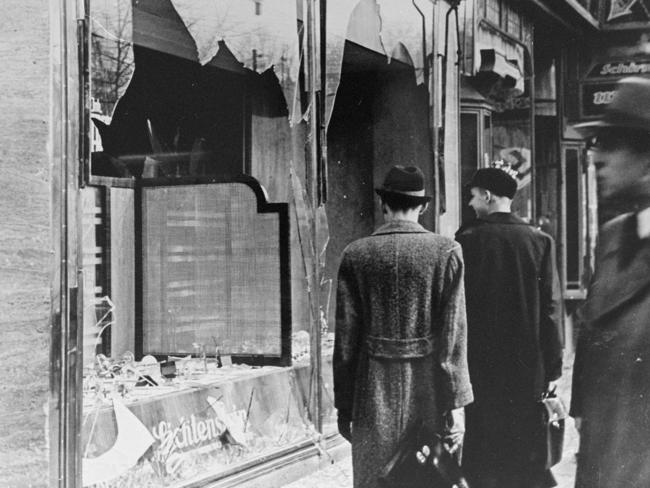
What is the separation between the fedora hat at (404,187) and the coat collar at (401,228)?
16 cm

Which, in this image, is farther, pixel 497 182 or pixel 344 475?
pixel 497 182

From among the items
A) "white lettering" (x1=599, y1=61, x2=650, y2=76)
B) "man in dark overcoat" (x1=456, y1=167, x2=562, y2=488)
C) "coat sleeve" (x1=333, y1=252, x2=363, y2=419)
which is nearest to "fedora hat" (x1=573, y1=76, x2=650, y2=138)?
A: "white lettering" (x1=599, y1=61, x2=650, y2=76)

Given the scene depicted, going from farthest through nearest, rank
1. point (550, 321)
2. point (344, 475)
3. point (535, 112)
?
point (535, 112), point (344, 475), point (550, 321)

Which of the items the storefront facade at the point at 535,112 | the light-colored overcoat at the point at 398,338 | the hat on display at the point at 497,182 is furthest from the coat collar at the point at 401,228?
the storefront facade at the point at 535,112

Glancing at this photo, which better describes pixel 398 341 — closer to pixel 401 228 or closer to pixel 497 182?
pixel 401 228

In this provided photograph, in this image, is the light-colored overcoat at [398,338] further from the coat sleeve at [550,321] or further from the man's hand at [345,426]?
the coat sleeve at [550,321]

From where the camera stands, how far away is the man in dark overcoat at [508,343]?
563 centimetres

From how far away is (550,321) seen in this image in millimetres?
5578

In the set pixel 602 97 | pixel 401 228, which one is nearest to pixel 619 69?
pixel 602 97

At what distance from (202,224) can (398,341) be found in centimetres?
169

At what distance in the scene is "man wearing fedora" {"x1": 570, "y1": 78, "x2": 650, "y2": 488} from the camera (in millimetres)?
4027

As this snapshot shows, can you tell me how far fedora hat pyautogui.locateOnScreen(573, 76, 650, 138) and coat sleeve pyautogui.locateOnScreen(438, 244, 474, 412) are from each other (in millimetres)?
1123

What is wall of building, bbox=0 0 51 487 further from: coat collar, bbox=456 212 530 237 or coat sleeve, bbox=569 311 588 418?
coat collar, bbox=456 212 530 237

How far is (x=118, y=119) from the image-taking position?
5.49 m
